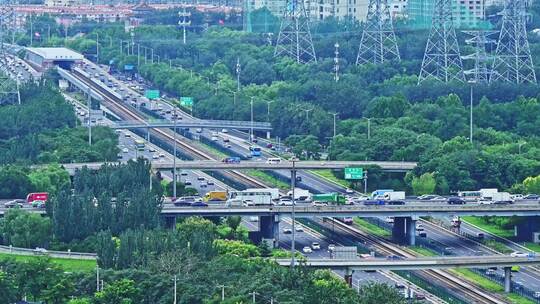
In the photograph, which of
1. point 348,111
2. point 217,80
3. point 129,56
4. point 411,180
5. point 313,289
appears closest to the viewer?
point 313,289

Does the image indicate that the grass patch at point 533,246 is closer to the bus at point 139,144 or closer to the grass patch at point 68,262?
the grass patch at point 68,262

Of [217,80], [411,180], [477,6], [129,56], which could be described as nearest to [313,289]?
[411,180]

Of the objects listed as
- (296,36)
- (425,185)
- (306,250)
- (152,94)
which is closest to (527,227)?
(425,185)

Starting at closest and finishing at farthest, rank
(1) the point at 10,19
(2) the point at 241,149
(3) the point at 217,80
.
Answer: (2) the point at 241,149 < (3) the point at 217,80 < (1) the point at 10,19

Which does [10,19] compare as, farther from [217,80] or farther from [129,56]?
[217,80]

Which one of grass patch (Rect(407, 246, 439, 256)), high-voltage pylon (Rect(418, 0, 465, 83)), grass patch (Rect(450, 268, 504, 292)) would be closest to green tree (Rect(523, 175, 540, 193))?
grass patch (Rect(407, 246, 439, 256))

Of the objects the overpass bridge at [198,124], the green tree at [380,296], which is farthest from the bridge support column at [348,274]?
the overpass bridge at [198,124]

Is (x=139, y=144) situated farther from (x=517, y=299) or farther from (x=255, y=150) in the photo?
(x=517, y=299)
